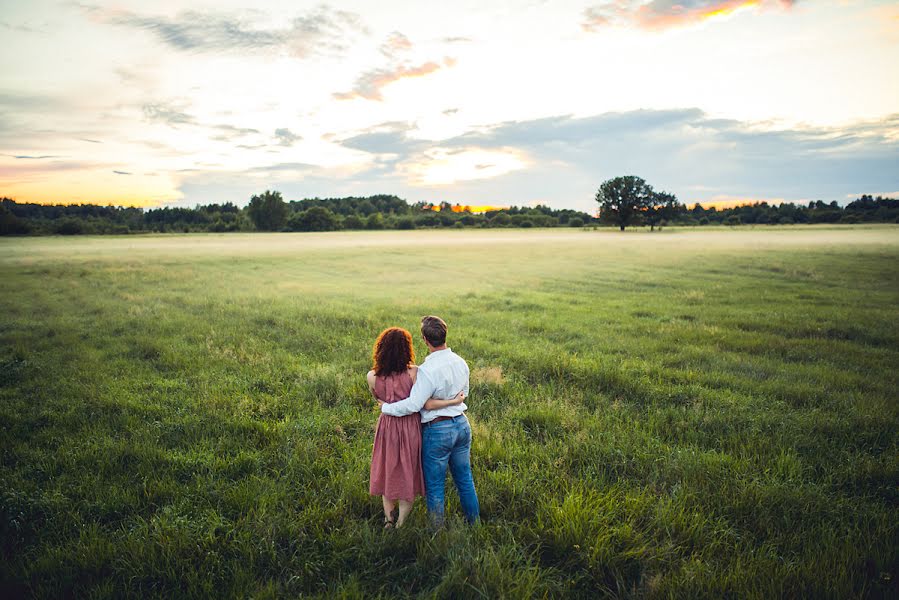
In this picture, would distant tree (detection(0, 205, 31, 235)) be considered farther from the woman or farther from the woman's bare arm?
the woman's bare arm

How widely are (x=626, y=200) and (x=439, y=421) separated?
119665 millimetres

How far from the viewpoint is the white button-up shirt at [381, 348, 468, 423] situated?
3.96 m

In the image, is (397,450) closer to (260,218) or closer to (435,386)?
(435,386)

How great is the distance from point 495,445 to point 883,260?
39.4 metres

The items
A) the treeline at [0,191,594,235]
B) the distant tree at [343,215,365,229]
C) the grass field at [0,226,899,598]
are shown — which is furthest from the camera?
the distant tree at [343,215,365,229]

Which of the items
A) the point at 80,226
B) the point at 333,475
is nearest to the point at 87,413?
the point at 333,475

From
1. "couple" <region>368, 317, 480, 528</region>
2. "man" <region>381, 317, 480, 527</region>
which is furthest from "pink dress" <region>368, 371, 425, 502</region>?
"man" <region>381, 317, 480, 527</region>

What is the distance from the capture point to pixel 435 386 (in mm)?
3982

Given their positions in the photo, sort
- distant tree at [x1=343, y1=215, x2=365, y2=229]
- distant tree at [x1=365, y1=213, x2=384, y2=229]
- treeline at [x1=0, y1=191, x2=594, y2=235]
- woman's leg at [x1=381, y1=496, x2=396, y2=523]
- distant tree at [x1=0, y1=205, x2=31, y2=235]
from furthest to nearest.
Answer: distant tree at [x1=365, y1=213, x2=384, y2=229]
distant tree at [x1=343, y1=215, x2=365, y2=229]
treeline at [x1=0, y1=191, x2=594, y2=235]
distant tree at [x1=0, y1=205, x2=31, y2=235]
woman's leg at [x1=381, y1=496, x2=396, y2=523]

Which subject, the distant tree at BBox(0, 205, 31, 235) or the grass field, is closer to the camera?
the grass field

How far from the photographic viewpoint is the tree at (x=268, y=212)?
10675 cm

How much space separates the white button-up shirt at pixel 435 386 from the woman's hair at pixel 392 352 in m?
0.23

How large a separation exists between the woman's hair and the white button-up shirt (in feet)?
0.77

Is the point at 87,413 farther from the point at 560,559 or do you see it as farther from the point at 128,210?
the point at 128,210
